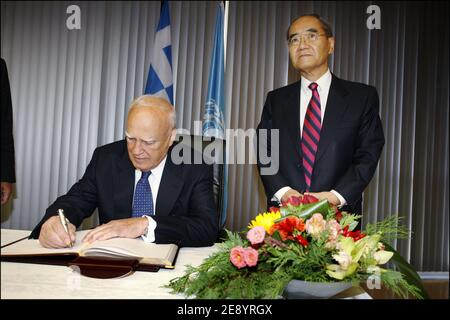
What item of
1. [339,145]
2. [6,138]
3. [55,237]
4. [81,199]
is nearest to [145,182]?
[81,199]

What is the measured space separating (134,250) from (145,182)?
2.33 feet

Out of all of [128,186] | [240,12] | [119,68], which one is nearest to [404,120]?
[240,12]

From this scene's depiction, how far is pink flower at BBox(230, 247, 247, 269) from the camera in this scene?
1.00 meters

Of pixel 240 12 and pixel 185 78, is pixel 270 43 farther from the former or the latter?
pixel 185 78

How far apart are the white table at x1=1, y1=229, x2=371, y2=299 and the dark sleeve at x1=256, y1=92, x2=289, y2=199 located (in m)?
1.19

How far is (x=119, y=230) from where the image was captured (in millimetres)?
1507

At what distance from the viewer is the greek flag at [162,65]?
389cm

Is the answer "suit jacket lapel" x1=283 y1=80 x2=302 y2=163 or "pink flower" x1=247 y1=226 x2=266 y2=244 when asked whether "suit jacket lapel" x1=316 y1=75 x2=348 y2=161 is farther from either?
"pink flower" x1=247 y1=226 x2=266 y2=244

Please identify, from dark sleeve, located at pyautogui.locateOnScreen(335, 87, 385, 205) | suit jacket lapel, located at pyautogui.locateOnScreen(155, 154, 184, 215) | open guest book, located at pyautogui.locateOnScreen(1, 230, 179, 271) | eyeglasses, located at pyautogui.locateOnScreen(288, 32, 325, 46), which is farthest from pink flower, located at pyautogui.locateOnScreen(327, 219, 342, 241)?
eyeglasses, located at pyautogui.locateOnScreen(288, 32, 325, 46)

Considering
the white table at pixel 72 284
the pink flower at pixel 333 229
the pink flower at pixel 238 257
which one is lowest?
the white table at pixel 72 284

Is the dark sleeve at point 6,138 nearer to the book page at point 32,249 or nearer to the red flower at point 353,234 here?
the book page at point 32,249

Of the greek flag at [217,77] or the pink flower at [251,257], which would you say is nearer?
the pink flower at [251,257]

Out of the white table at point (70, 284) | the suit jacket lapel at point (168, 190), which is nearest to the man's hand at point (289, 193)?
the suit jacket lapel at point (168, 190)

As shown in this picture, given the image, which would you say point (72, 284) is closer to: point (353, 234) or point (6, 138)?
point (353, 234)
